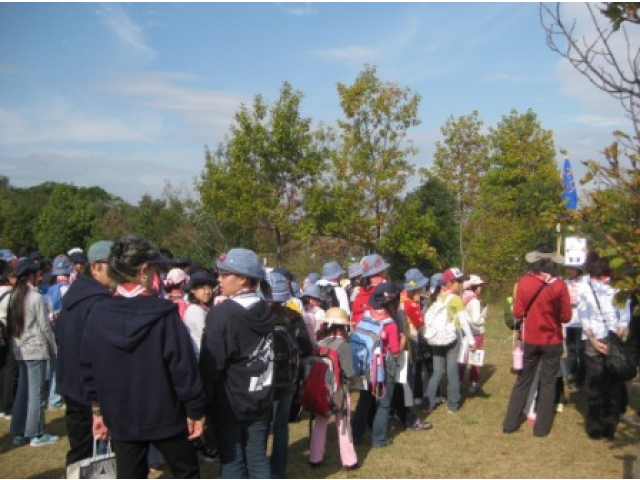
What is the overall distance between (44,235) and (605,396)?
4315 centimetres

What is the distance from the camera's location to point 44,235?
44312mm

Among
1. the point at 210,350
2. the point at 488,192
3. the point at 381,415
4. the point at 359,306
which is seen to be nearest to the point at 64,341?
the point at 210,350

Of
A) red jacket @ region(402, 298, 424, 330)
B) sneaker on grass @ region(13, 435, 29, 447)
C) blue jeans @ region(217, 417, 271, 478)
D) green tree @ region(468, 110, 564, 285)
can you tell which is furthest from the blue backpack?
green tree @ region(468, 110, 564, 285)

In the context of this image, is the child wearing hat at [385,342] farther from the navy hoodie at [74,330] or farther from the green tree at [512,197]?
the green tree at [512,197]

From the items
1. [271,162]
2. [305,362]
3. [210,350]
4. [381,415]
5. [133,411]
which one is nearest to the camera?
[133,411]

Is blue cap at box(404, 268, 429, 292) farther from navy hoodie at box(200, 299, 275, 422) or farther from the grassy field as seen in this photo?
navy hoodie at box(200, 299, 275, 422)

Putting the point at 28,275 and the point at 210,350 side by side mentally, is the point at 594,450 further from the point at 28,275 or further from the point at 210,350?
the point at 28,275

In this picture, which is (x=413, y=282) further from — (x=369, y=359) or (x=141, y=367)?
(x=141, y=367)

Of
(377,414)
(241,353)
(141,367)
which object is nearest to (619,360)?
(377,414)

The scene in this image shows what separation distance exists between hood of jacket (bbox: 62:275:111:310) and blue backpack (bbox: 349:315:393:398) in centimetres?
248

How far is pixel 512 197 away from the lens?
3162 cm

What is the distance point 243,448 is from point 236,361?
0.64 m

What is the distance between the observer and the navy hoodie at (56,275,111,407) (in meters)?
4.70

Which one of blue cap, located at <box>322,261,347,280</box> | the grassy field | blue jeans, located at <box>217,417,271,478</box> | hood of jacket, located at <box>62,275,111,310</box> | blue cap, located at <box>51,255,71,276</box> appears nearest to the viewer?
blue jeans, located at <box>217,417,271,478</box>
